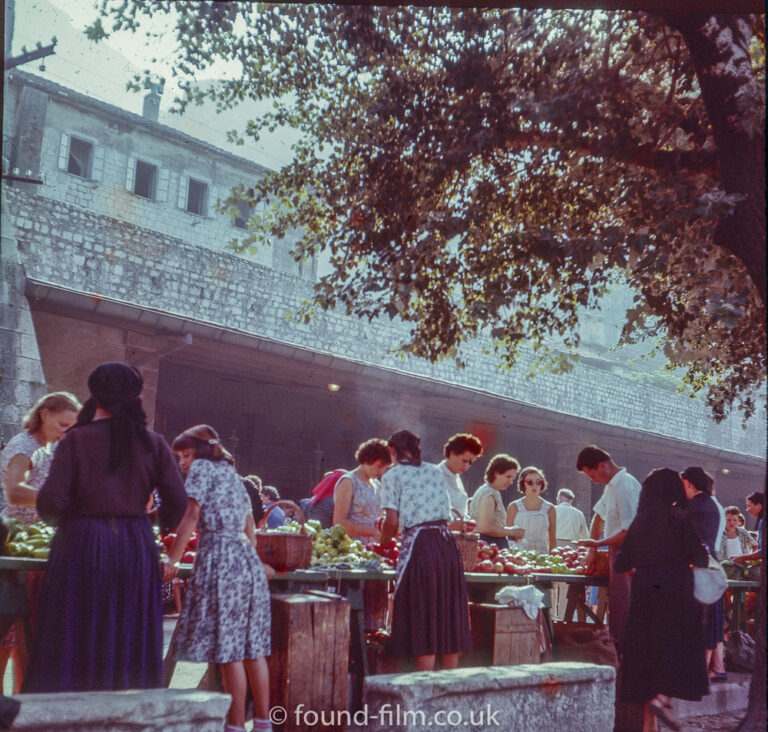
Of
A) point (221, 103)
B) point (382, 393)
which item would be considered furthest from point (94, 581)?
point (382, 393)

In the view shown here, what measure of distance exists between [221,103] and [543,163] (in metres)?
2.44

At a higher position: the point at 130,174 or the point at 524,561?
the point at 130,174

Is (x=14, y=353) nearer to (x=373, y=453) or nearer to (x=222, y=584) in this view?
(x=373, y=453)

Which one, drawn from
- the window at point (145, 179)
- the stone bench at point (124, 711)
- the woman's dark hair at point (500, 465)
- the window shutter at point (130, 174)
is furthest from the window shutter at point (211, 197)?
the stone bench at point (124, 711)

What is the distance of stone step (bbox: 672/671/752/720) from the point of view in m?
6.07

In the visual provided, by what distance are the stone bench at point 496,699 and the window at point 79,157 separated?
1443 centimetres

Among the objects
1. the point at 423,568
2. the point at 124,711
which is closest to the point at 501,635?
the point at 423,568

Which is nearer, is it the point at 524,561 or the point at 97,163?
the point at 524,561

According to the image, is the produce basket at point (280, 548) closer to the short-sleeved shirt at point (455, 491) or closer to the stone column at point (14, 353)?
the short-sleeved shirt at point (455, 491)

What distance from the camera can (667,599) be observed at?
16.8 ft

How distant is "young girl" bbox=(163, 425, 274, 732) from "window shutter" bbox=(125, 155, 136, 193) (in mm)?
14851

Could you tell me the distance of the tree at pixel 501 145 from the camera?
5.60 meters

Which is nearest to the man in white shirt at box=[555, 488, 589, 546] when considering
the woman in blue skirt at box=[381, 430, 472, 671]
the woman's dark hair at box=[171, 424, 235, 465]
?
the woman in blue skirt at box=[381, 430, 472, 671]

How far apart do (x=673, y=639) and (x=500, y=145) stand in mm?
3436
